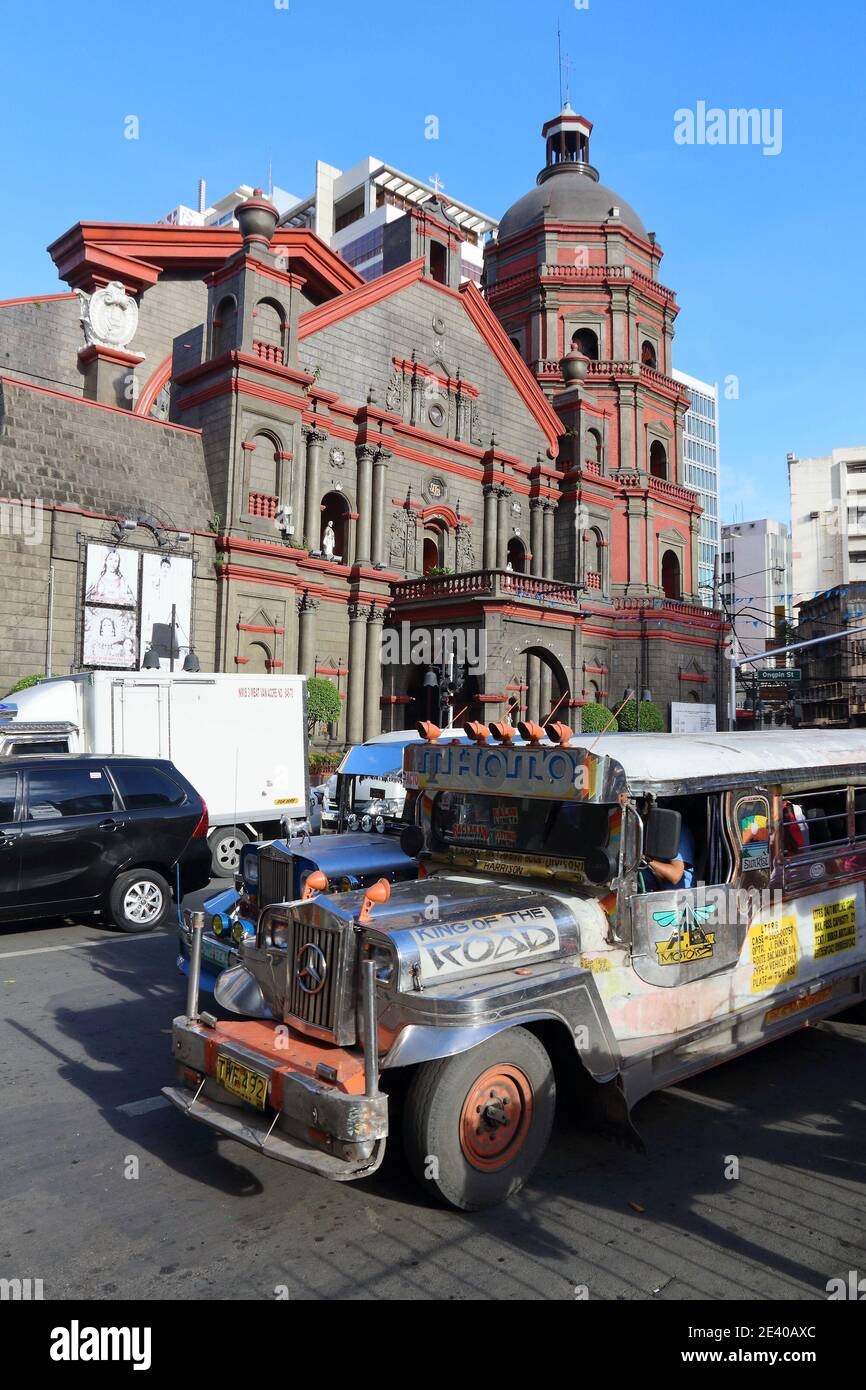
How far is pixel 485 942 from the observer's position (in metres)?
4.42

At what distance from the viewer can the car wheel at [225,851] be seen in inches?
Result: 578

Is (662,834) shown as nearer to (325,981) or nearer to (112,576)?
(325,981)

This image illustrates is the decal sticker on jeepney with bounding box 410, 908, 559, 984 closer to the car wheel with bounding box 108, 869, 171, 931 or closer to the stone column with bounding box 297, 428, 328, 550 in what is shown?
the car wheel with bounding box 108, 869, 171, 931

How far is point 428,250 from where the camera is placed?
33.7 meters

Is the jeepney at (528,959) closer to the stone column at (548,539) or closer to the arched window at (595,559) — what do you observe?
the stone column at (548,539)

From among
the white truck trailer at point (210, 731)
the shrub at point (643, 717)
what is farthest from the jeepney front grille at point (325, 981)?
the shrub at point (643, 717)

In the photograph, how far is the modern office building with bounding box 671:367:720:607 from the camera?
97250mm

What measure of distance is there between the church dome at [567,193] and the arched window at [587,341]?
543 cm

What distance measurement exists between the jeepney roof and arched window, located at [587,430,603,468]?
109ft

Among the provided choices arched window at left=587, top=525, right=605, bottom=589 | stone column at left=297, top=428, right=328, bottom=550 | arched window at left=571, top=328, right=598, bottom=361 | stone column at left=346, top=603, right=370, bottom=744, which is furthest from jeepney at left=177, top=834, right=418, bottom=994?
arched window at left=571, top=328, right=598, bottom=361

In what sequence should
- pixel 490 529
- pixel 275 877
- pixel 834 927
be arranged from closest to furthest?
pixel 834 927 → pixel 275 877 → pixel 490 529

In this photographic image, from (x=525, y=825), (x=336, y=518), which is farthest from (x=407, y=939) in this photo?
(x=336, y=518)

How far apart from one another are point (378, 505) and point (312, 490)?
8.07 ft
